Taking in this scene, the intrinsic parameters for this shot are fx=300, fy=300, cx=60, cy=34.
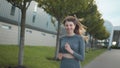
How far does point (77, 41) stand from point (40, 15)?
121 ft

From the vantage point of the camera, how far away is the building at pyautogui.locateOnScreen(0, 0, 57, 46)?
27641 mm

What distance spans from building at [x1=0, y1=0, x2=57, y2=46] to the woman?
21124mm

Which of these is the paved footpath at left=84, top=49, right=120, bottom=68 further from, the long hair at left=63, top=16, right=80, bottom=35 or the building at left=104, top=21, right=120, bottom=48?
the building at left=104, top=21, right=120, bottom=48

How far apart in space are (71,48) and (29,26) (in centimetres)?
3151

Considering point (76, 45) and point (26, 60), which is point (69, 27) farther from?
point (26, 60)

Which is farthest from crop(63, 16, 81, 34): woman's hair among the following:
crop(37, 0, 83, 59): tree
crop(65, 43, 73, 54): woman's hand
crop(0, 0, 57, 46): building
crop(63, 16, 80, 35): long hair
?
crop(0, 0, 57, 46): building

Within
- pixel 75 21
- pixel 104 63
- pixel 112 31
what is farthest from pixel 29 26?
pixel 112 31

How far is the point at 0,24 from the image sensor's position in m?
26.6

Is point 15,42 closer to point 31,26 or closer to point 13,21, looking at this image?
point 13,21

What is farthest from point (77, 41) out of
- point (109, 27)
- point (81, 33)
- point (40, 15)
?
point (109, 27)

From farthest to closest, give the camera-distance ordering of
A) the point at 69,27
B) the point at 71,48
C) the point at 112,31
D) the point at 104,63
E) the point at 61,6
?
1. the point at 112,31
2. the point at 104,63
3. the point at 61,6
4. the point at 69,27
5. the point at 71,48

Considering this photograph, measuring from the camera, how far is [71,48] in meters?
4.65

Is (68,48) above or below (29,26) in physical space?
below

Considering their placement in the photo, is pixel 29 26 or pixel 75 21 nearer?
pixel 75 21
